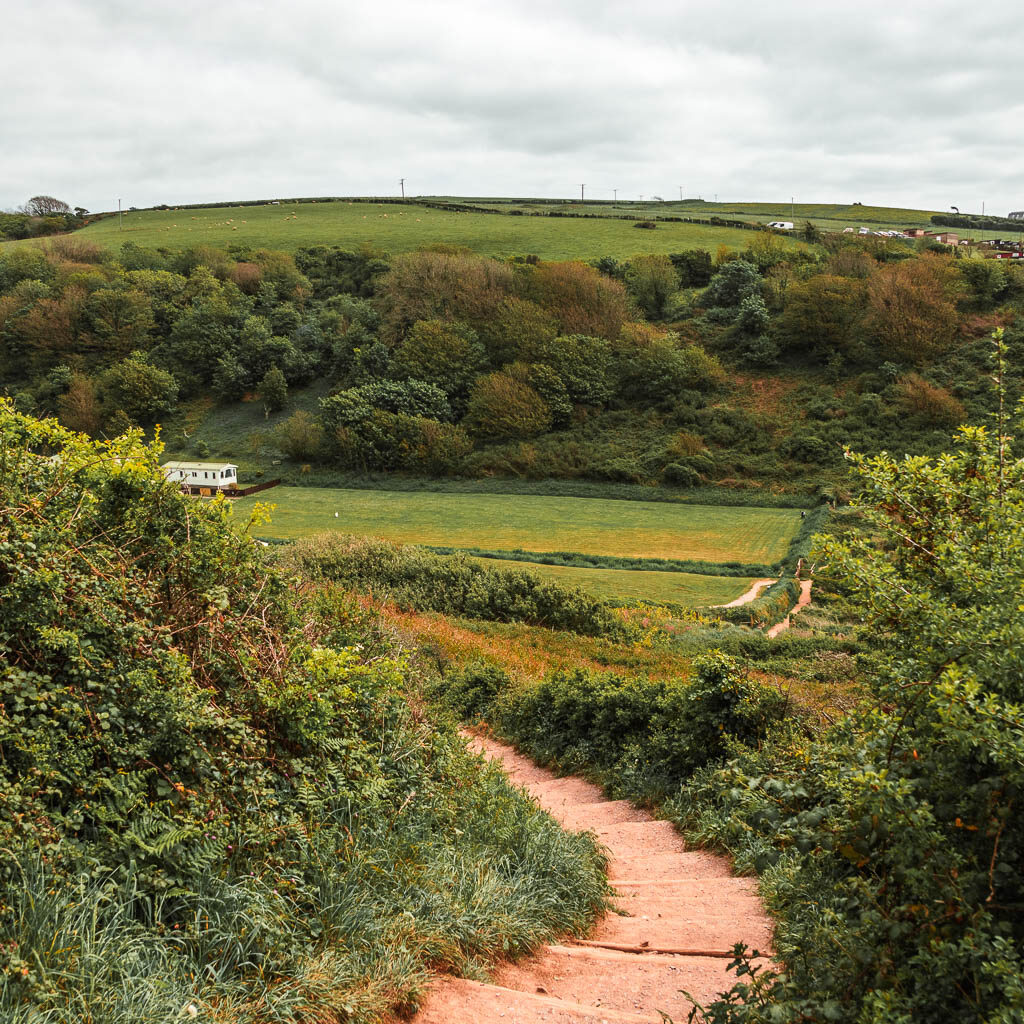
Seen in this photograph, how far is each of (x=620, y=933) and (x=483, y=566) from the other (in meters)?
21.3

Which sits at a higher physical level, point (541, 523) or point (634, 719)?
point (634, 719)

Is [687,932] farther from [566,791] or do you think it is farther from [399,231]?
[399,231]

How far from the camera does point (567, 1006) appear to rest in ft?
13.3

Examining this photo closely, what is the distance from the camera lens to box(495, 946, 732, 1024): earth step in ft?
14.2

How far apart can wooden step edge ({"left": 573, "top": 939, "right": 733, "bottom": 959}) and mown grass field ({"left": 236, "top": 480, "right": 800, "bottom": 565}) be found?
32.3 m

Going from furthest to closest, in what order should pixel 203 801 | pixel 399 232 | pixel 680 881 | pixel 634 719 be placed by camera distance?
pixel 399 232, pixel 634 719, pixel 680 881, pixel 203 801

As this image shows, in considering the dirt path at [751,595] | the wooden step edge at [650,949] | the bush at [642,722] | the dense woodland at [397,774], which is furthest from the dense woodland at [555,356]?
the wooden step edge at [650,949]

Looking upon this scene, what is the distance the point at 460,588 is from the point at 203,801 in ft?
65.5

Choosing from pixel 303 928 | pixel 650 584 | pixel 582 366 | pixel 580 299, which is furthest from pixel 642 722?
pixel 580 299

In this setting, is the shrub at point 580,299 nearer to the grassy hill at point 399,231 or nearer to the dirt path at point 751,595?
the grassy hill at point 399,231

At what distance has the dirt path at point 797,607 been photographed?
27023 mm

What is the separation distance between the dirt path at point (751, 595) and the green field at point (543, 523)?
331 cm

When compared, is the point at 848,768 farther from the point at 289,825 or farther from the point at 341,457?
the point at 341,457

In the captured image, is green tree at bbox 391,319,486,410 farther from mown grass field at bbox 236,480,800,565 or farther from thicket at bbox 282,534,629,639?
thicket at bbox 282,534,629,639
